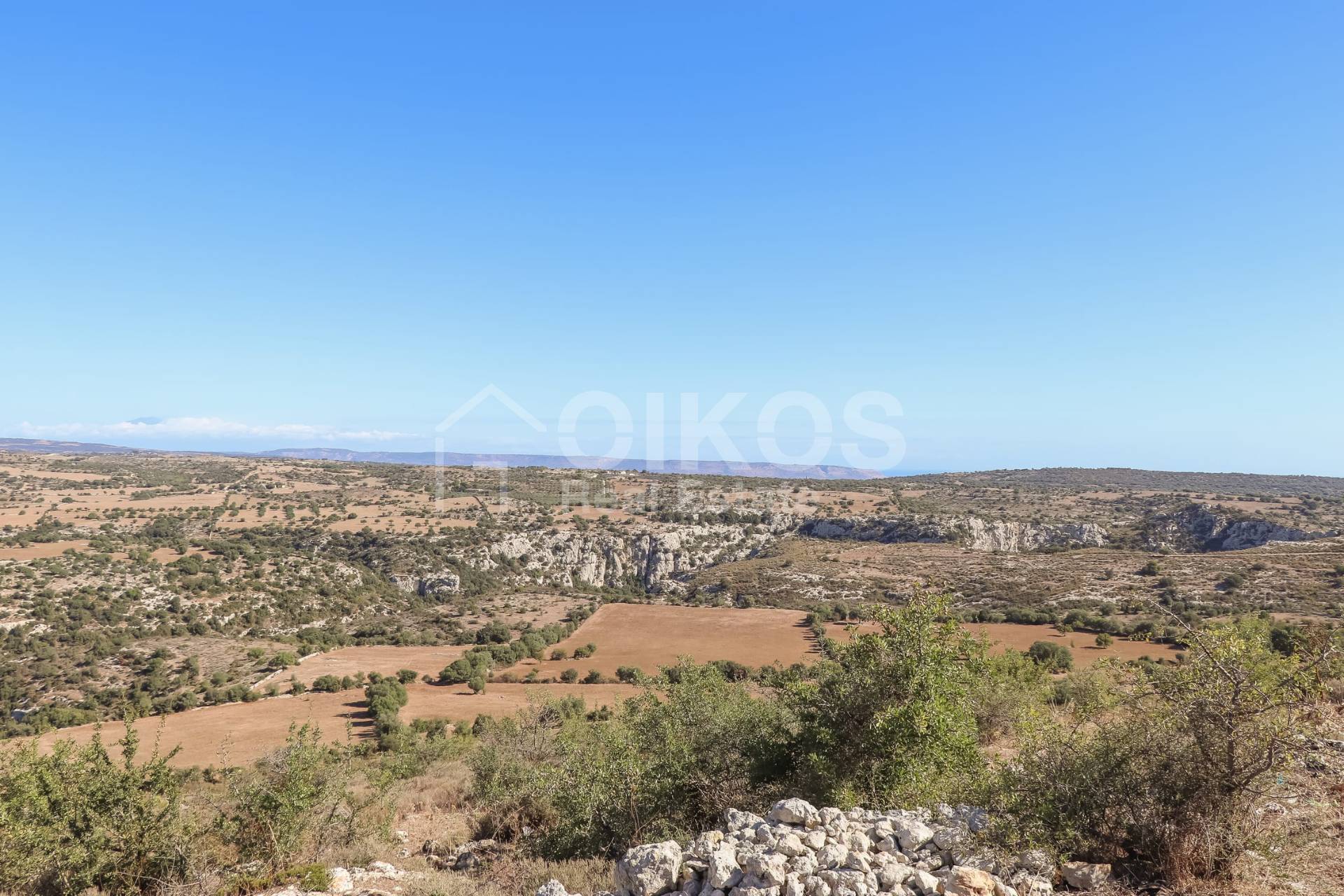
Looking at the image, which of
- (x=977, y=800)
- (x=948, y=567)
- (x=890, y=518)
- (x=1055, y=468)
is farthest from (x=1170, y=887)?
(x=1055, y=468)

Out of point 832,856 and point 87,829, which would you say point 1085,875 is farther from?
point 87,829

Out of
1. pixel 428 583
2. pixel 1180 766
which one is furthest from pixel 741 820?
pixel 428 583

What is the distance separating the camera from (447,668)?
1529 inches

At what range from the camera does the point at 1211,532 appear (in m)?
71.8

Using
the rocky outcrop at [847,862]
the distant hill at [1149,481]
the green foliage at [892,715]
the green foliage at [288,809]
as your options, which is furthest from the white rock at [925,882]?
the distant hill at [1149,481]

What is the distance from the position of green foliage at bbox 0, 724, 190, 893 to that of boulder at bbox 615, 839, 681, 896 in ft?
24.1

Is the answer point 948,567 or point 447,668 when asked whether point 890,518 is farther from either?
point 447,668

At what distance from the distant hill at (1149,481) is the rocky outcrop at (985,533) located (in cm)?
3939

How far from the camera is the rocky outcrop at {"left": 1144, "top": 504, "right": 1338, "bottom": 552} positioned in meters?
65.2

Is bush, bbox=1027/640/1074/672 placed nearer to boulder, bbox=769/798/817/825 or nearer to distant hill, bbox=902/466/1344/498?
boulder, bbox=769/798/817/825

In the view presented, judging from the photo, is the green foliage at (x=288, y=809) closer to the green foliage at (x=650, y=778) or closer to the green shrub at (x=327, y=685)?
the green foliage at (x=650, y=778)

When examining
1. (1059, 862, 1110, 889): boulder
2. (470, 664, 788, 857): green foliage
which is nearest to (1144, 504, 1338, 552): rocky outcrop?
(470, 664, 788, 857): green foliage

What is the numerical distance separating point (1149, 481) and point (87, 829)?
151 meters

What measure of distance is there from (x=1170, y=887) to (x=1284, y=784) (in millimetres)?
2588
